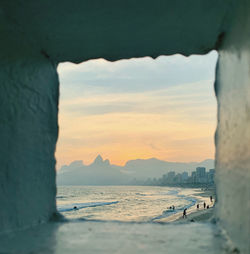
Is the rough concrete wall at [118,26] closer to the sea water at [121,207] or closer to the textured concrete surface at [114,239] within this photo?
the textured concrete surface at [114,239]

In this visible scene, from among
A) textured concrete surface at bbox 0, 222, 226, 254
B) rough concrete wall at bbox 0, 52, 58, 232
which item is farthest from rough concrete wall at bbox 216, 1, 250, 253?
rough concrete wall at bbox 0, 52, 58, 232

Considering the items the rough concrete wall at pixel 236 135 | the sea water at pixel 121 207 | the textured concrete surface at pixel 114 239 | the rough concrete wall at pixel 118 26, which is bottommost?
the sea water at pixel 121 207

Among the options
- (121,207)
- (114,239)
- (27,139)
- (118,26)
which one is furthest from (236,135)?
(121,207)

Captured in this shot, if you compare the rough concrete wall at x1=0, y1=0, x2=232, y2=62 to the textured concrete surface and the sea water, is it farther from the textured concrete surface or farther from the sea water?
the sea water

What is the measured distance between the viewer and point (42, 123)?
9.26ft

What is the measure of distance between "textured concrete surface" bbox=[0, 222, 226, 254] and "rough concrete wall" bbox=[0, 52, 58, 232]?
0.21 metres

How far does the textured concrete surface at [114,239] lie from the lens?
182 centimetres

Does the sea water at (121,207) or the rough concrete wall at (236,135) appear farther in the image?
the sea water at (121,207)

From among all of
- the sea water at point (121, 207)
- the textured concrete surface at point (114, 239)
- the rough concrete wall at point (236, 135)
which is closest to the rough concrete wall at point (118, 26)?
the rough concrete wall at point (236, 135)

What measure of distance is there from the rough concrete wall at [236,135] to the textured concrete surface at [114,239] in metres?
0.22

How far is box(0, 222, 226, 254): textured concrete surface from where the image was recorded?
1.82m

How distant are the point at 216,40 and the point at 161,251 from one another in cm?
187

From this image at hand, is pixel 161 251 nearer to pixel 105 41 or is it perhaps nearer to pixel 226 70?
pixel 226 70

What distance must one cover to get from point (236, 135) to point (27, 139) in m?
1.83
